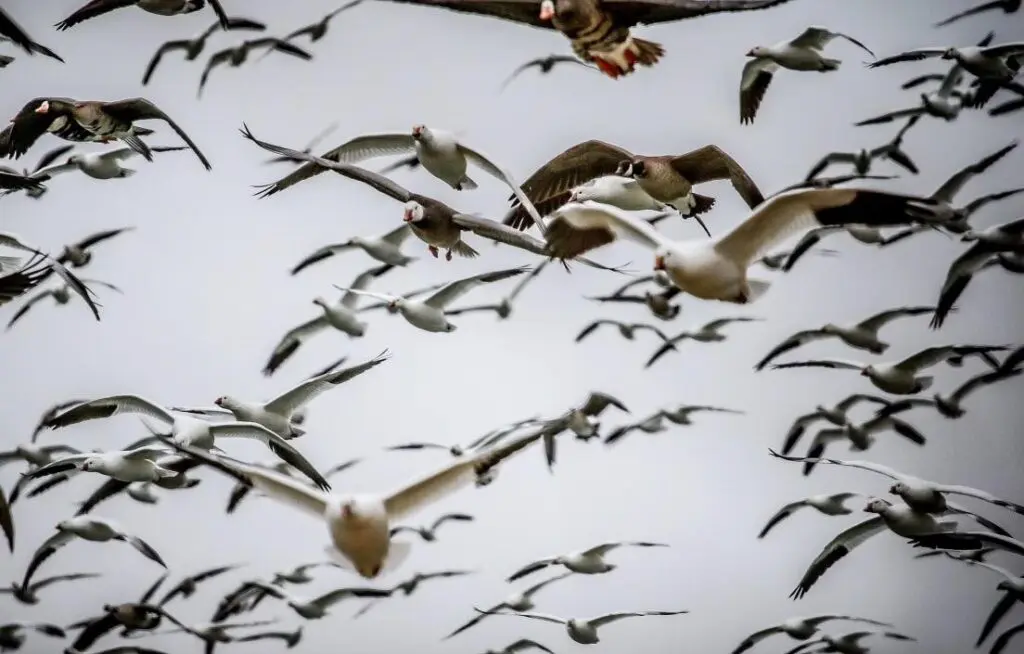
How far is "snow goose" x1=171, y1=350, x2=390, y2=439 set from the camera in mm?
7691

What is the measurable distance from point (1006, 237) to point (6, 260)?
5.89 meters

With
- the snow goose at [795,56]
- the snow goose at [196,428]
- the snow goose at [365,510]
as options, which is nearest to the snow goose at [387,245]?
the snow goose at [196,428]

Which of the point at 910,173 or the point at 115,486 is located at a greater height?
the point at 910,173

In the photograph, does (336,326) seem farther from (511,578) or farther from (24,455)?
(24,455)

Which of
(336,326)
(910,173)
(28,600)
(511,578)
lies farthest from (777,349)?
(28,600)

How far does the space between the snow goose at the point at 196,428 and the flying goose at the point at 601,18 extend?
266 cm

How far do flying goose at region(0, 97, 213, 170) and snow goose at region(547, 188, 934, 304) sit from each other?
266 cm

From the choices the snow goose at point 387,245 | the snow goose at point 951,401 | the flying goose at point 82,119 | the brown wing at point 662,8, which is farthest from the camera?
the snow goose at point 951,401

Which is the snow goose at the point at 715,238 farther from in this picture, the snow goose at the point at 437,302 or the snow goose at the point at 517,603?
the snow goose at the point at 517,603

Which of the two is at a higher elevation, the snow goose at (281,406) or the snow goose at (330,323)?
the snow goose at (330,323)

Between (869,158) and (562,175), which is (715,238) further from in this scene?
(869,158)

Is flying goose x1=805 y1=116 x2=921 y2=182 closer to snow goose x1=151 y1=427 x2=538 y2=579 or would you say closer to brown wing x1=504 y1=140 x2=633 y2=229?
brown wing x1=504 y1=140 x2=633 y2=229

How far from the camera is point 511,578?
871cm

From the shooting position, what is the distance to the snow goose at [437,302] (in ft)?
26.1
